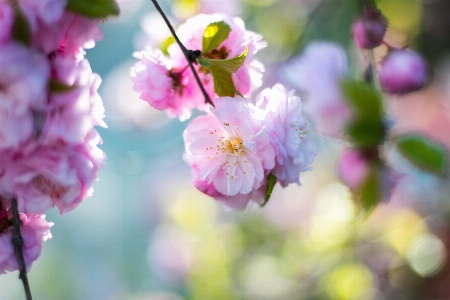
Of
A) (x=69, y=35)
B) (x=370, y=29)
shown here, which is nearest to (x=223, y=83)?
(x=69, y=35)

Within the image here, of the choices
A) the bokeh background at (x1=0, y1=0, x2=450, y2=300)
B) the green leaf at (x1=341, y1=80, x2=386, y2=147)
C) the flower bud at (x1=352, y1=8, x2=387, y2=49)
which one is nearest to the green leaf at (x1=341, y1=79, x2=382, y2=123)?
the green leaf at (x1=341, y1=80, x2=386, y2=147)

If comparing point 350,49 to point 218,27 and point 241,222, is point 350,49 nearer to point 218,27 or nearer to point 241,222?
point 241,222

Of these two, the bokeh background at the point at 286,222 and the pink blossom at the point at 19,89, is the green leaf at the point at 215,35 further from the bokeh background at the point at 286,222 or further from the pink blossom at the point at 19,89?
the bokeh background at the point at 286,222

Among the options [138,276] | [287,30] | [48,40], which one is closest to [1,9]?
[48,40]

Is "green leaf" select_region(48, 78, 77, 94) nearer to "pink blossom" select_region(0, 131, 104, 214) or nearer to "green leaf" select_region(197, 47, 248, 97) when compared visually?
"pink blossom" select_region(0, 131, 104, 214)

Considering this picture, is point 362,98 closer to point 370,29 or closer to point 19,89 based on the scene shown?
point 19,89

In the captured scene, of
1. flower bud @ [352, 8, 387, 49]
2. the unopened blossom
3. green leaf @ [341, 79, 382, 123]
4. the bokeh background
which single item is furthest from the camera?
the bokeh background
